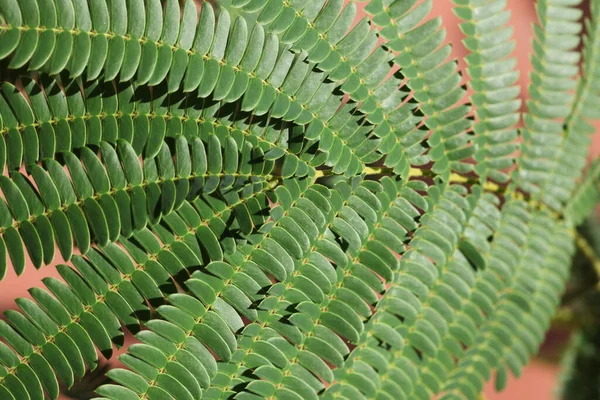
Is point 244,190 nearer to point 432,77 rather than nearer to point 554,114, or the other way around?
point 432,77

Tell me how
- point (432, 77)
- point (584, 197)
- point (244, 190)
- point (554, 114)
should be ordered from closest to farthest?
1. point (244, 190)
2. point (432, 77)
3. point (554, 114)
4. point (584, 197)

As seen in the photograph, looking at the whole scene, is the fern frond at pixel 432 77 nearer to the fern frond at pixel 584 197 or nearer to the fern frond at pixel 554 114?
the fern frond at pixel 554 114

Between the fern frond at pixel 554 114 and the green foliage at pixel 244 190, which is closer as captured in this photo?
the green foliage at pixel 244 190

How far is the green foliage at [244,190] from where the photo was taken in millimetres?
765

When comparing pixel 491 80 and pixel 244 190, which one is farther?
pixel 491 80

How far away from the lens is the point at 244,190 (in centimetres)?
88

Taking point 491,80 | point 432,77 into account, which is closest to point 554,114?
point 491,80

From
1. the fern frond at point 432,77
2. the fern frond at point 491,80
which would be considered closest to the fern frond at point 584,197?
the fern frond at point 491,80

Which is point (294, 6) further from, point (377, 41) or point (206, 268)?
point (206, 268)

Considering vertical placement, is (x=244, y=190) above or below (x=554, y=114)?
below

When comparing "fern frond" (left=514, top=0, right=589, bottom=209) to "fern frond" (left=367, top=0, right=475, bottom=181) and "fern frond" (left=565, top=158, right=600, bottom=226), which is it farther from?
"fern frond" (left=367, top=0, right=475, bottom=181)

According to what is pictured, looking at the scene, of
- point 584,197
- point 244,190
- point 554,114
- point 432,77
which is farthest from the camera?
point 584,197

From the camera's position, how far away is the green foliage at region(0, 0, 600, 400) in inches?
30.1

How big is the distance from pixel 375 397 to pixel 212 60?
2.04 feet
